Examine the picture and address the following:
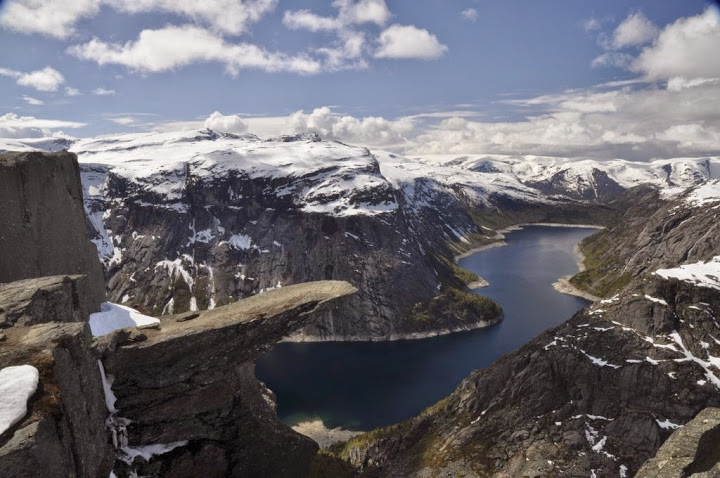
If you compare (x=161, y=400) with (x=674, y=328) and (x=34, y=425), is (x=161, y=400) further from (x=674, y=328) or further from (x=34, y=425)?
(x=674, y=328)

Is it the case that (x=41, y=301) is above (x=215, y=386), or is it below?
above

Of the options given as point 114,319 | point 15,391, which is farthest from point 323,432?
point 15,391

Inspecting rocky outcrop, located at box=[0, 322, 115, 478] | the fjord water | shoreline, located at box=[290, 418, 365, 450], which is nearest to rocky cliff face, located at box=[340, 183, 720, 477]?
shoreline, located at box=[290, 418, 365, 450]

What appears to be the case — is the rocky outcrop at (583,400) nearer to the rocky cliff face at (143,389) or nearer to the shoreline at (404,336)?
the rocky cliff face at (143,389)

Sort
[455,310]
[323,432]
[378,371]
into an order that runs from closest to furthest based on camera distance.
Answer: [323,432]
[378,371]
[455,310]

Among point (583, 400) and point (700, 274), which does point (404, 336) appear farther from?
point (700, 274)

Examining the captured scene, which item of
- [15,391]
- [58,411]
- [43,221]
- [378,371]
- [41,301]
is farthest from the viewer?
[378,371]

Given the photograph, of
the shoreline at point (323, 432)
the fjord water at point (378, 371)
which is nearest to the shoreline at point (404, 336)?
the fjord water at point (378, 371)

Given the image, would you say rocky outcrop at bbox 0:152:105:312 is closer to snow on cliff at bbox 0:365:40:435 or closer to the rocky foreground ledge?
the rocky foreground ledge
